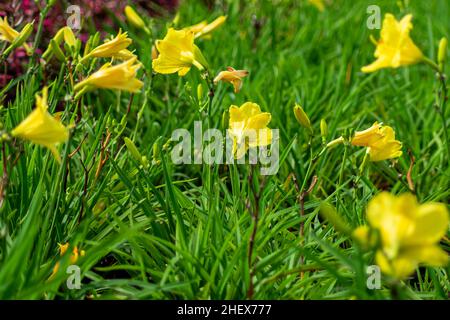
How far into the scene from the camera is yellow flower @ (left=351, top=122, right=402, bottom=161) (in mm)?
1868

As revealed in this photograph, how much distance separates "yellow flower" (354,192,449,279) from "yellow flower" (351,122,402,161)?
69 cm

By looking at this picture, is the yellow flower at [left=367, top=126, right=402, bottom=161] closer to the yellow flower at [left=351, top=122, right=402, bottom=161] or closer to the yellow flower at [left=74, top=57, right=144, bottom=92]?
the yellow flower at [left=351, top=122, right=402, bottom=161]

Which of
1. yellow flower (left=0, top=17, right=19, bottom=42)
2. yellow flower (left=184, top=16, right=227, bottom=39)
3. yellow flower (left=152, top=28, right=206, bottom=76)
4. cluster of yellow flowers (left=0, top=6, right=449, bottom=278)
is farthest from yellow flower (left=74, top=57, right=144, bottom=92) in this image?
yellow flower (left=184, top=16, right=227, bottom=39)

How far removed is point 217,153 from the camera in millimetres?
2061

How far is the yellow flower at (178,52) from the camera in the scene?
6.21ft

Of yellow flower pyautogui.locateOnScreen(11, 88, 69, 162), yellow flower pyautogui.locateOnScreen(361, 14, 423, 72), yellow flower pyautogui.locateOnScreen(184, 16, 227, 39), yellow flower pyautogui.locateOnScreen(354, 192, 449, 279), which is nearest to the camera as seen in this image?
yellow flower pyautogui.locateOnScreen(354, 192, 449, 279)

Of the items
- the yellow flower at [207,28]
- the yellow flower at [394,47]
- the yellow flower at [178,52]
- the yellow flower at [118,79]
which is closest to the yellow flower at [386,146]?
the yellow flower at [394,47]

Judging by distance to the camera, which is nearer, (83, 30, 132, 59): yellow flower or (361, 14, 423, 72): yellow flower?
(361, 14, 423, 72): yellow flower

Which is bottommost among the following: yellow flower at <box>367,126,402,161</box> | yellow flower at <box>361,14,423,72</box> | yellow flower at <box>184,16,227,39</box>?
yellow flower at <box>367,126,402,161</box>

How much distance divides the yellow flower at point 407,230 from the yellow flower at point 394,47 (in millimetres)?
444

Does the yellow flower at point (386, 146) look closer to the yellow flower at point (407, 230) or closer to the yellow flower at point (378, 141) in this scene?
the yellow flower at point (378, 141)

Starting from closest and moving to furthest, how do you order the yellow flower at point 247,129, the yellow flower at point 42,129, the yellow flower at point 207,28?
1. the yellow flower at point 42,129
2. the yellow flower at point 247,129
3. the yellow flower at point 207,28
